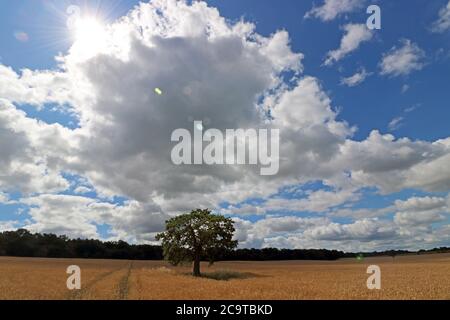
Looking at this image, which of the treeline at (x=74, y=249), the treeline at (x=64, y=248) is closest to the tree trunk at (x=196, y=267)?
the treeline at (x=74, y=249)

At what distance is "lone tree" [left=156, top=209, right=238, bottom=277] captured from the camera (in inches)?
2443

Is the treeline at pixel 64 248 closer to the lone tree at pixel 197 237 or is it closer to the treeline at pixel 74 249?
the treeline at pixel 74 249

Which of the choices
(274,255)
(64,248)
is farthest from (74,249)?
(274,255)

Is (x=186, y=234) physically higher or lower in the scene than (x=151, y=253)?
higher

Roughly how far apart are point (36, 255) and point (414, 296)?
488 feet

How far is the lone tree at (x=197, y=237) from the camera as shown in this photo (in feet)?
204

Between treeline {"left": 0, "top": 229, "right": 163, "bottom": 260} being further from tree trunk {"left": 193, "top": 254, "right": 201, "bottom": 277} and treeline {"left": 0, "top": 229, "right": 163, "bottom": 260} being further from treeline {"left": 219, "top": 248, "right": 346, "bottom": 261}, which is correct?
tree trunk {"left": 193, "top": 254, "right": 201, "bottom": 277}

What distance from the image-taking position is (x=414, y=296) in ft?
99.2

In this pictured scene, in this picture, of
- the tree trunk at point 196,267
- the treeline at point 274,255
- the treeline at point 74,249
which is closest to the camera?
the tree trunk at point 196,267

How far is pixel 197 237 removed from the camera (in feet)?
204
